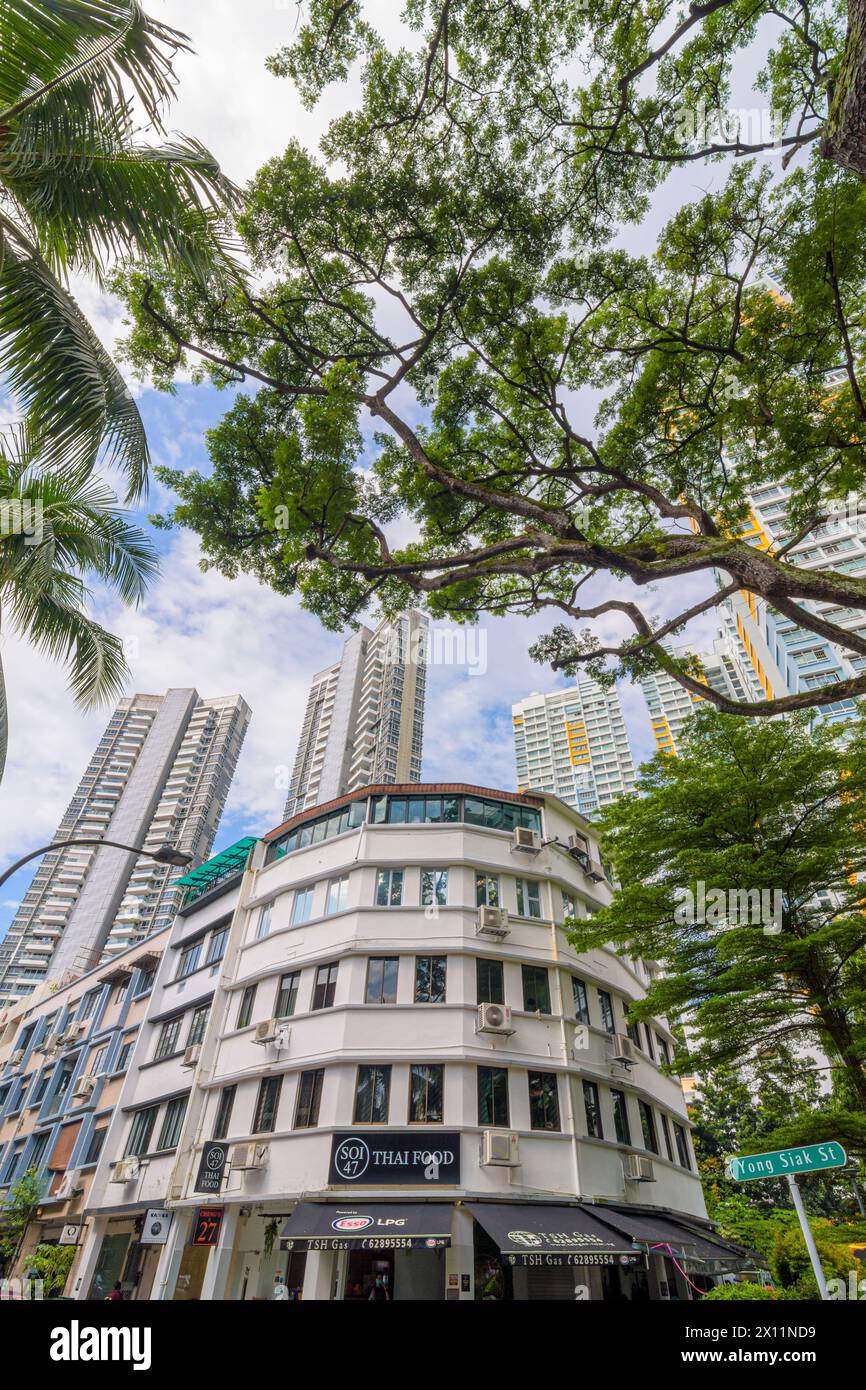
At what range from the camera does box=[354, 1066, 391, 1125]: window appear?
1592 centimetres

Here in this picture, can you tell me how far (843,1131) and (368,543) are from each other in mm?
12548

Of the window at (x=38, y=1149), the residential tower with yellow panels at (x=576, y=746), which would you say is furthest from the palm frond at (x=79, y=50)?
the residential tower with yellow panels at (x=576, y=746)

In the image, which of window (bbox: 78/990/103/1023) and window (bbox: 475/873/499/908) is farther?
window (bbox: 78/990/103/1023)

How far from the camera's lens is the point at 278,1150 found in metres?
16.4

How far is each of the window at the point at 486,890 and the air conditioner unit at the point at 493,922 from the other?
0.61 m

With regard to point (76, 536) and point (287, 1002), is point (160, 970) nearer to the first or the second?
point (287, 1002)

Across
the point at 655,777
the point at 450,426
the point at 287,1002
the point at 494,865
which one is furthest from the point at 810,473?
the point at 287,1002

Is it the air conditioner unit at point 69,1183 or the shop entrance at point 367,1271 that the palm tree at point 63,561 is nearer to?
the shop entrance at point 367,1271

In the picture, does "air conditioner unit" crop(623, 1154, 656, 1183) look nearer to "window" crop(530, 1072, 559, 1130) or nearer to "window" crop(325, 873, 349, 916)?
"window" crop(530, 1072, 559, 1130)

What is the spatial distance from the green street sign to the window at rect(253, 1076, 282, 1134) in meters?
13.6

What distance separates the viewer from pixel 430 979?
58.0 ft

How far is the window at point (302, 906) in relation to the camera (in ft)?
66.4

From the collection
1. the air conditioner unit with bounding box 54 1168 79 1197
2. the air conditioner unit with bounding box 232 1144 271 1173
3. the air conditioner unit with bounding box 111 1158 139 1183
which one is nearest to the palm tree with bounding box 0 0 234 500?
the air conditioner unit with bounding box 232 1144 271 1173

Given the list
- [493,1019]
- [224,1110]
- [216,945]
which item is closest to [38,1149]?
[216,945]
